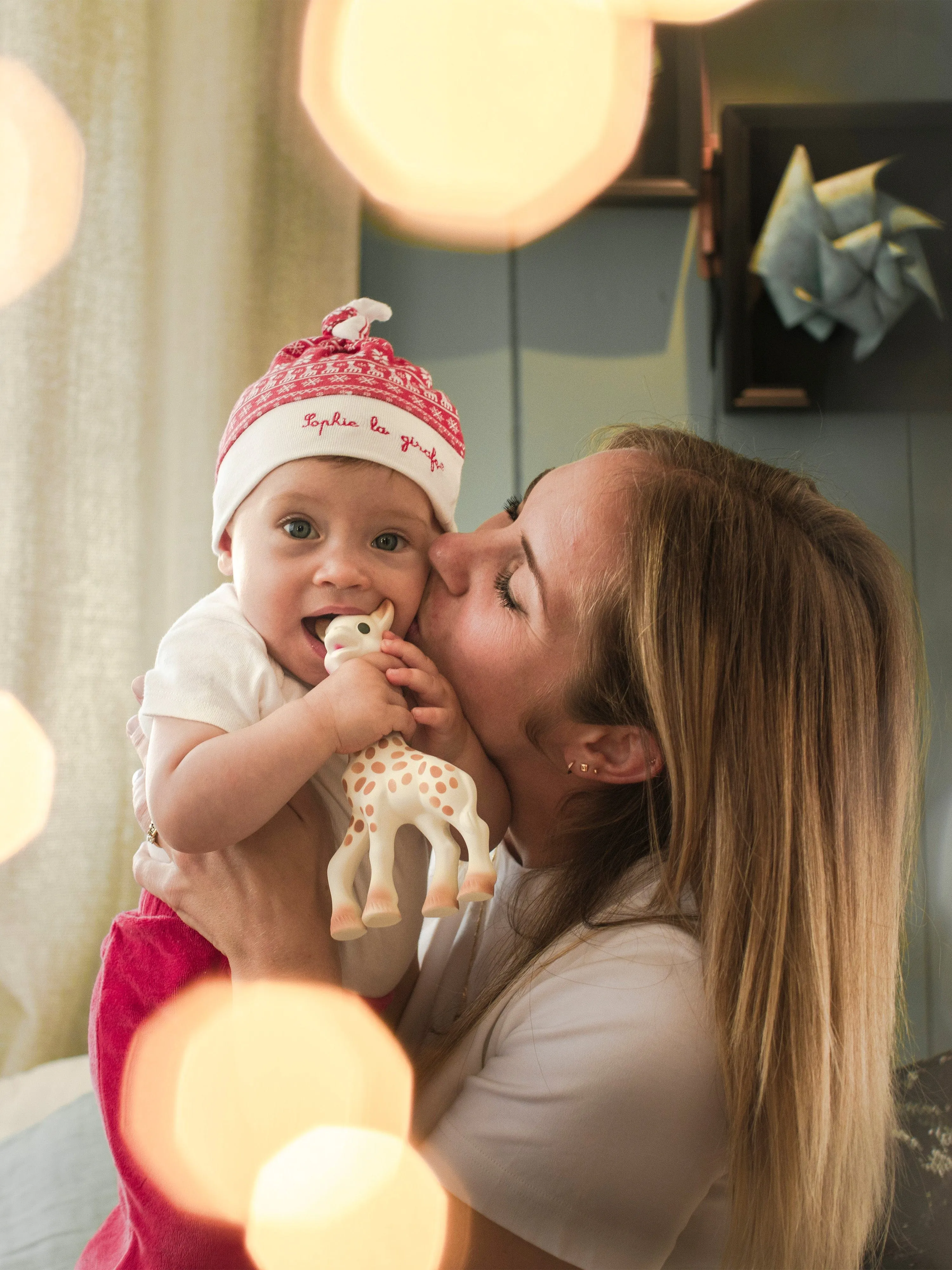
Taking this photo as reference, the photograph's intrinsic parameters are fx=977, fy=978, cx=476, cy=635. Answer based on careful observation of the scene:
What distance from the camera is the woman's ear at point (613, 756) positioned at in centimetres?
110

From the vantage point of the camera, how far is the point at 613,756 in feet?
3.71

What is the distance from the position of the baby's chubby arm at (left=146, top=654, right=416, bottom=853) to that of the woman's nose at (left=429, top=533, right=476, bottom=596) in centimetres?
Answer: 21

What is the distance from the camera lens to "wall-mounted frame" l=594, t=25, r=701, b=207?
A: 7.53 feet

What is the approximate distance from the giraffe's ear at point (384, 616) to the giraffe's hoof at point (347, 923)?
0.96ft

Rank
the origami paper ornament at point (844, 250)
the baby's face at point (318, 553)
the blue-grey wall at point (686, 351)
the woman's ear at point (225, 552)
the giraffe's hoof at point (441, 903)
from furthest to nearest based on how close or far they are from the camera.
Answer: the blue-grey wall at point (686, 351) → the origami paper ornament at point (844, 250) → the woman's ear at point (225, 552) → the baby's face at point (318, 553) → the giraffe's hoof at point (441, 903)

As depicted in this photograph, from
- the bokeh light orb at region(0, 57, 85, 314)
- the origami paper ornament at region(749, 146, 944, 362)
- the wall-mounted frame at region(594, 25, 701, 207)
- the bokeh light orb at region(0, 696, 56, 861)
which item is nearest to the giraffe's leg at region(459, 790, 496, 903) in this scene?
the bokeh light orb at region(0, 696, 56, 861)

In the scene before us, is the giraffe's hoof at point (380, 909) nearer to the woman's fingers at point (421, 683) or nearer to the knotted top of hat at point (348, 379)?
the woman's fingers at point (421, 683)

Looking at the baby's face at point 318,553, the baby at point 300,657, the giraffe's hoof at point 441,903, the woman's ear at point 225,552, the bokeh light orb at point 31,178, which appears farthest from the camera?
the bokeh light orb at point 31,178

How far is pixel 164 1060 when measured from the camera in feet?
3.42

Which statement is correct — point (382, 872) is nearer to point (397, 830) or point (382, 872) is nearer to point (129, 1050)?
point (397, 830)

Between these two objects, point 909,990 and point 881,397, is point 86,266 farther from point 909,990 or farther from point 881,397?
point 909,990

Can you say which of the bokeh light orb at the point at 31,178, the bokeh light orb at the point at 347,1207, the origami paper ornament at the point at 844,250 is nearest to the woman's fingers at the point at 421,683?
the bokeh light orb at the point at 347,1207

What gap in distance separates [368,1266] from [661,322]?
2.11m

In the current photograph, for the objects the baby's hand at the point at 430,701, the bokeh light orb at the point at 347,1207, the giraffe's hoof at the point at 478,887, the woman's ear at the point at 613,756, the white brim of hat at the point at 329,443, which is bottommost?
the bokeh light orb at the point at 347,1207
